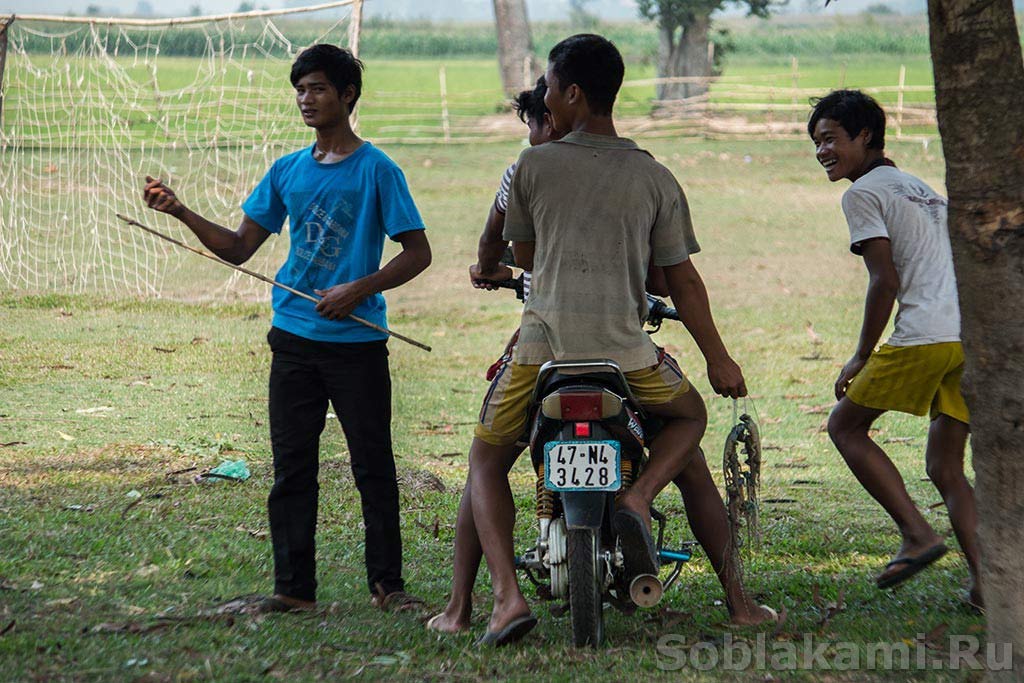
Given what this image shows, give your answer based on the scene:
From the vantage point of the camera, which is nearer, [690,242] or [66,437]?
[690,242]

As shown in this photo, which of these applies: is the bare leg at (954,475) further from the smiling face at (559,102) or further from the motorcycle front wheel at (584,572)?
the smiling face at (559,102)

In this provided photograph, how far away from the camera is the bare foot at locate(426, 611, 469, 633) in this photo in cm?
456

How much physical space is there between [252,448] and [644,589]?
4287 mm

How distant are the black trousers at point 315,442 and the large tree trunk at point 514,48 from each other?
26.6 metres

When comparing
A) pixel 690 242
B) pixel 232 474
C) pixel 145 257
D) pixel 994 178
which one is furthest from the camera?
pixel 145 257

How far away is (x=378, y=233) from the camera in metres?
4.97

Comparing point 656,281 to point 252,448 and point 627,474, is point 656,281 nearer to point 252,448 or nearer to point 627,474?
point 627,474

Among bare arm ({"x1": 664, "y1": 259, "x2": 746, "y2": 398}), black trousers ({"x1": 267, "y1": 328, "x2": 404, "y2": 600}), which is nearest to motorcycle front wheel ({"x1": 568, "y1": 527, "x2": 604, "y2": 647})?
bare arm ({"x1": 664, "y1": 259, "x2": 746, "y2": 398})

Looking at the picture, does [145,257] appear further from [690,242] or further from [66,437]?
[690,242]

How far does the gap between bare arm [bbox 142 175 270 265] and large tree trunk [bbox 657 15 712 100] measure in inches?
1122

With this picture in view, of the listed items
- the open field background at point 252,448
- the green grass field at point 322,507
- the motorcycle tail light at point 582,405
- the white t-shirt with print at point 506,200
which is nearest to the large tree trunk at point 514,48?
the open field background at point 252,448

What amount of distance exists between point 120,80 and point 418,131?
647 inches

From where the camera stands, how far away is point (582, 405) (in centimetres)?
418

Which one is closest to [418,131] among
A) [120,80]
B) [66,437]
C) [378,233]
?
[120,80]
